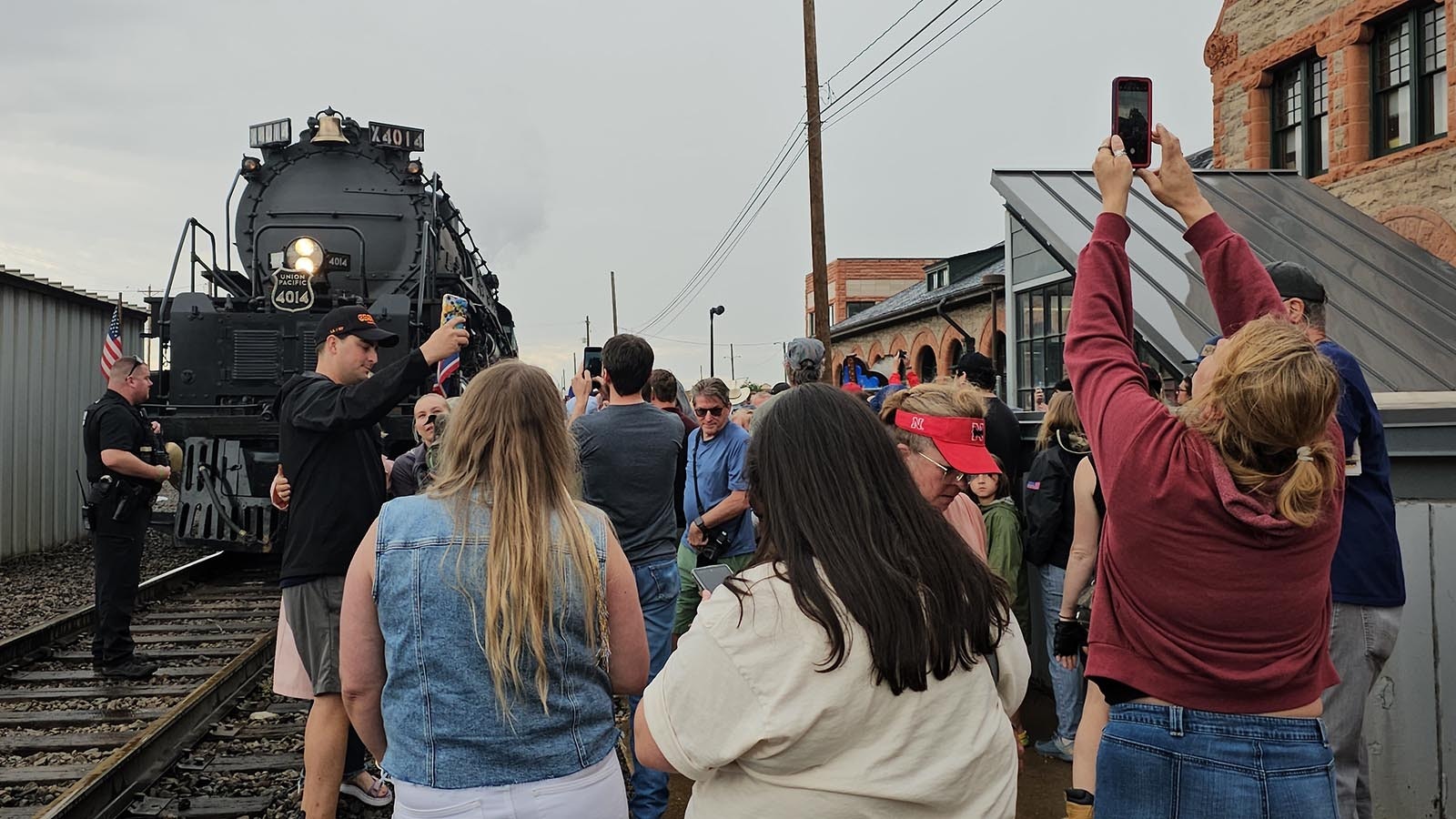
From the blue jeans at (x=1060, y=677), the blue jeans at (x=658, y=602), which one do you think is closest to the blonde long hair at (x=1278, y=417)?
the blue jeans at (x=658, y=602)

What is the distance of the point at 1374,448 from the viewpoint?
2807 mm

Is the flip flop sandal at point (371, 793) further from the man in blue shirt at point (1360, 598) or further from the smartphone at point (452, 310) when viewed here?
the man in blue shirt at point (1360, 598)

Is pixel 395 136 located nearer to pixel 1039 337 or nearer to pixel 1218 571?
pixel 1039 337

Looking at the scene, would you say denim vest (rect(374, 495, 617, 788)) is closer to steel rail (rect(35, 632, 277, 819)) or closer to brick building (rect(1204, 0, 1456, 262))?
steel rail (rect(35, 632, 277, 819))

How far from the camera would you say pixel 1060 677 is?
4707 mm

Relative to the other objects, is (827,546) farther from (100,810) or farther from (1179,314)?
(1179,314)

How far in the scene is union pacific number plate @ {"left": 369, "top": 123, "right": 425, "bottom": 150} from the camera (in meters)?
11.3

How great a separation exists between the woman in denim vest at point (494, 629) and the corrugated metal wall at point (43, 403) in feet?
37.9

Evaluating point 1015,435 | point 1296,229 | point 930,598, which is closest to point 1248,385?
point 930,598

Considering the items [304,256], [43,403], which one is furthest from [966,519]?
[43,403]

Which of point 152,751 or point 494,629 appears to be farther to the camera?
point 152,751

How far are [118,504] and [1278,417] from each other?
666 cm

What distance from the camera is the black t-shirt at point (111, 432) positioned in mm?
6477

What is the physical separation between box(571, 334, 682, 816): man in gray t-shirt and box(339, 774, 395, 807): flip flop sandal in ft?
3.68
